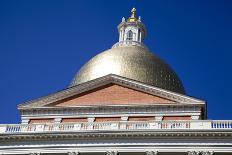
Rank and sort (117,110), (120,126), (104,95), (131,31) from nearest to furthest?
1. (120,126)
2. (117,110)
3. (104,95)
4. (131,31)

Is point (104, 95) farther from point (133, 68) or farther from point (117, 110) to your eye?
point (133, 68)

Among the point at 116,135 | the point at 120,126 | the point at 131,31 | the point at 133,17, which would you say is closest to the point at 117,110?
the point at 120,126

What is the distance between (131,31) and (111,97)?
16.6 meters

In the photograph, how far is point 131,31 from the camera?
65750 millimetres

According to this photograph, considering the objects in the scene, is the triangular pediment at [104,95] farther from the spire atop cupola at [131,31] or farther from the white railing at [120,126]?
the spire atop cupola at [131,31]

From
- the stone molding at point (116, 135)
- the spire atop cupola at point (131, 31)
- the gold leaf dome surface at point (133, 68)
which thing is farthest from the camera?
the spire atop cupola at point (131, 31)

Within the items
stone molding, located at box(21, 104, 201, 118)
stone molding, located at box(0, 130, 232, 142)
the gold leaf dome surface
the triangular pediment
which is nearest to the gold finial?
the gold leaf dome surface

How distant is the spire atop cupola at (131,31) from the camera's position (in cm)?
6425

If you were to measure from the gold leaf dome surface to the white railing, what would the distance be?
7.26 metres

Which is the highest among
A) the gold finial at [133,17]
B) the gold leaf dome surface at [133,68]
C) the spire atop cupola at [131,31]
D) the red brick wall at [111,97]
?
the gold finial at [133,17]

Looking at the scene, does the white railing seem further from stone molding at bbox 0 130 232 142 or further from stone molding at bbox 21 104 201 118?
stone molding at bbox 21 104 201 118

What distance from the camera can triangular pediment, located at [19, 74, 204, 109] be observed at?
4997 centimetres

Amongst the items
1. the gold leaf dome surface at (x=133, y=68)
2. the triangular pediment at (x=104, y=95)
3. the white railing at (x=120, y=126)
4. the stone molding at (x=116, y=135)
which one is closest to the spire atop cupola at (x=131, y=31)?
the gold leaf dome surface at (x=133, y=68)

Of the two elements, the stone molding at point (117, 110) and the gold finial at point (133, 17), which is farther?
the gold finial at point (133, 17)
